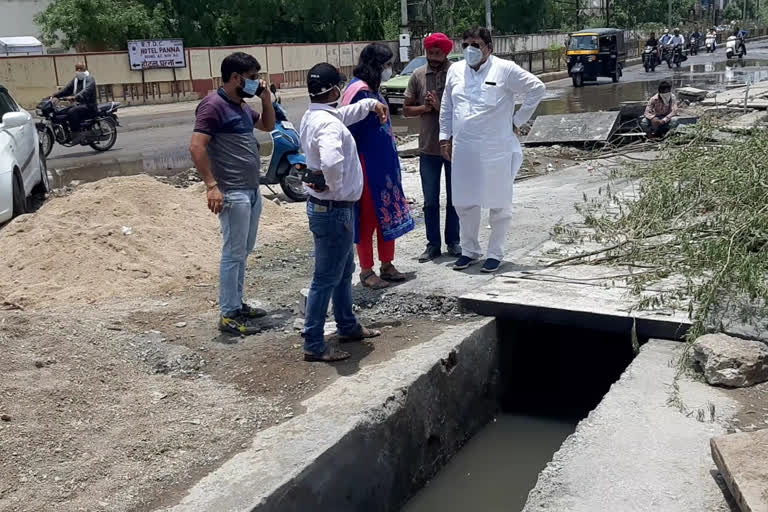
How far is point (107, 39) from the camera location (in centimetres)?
3186

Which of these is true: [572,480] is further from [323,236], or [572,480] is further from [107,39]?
[107,39]

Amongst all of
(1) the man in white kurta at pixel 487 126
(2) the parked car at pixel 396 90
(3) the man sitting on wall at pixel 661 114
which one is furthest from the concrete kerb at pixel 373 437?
→ (2) the parked car at pixel 396 90

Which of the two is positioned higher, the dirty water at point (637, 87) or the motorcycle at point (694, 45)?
the motorcycle at point (694, 45)

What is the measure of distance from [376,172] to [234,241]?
42.3 inches

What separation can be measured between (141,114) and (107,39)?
31.5 ft

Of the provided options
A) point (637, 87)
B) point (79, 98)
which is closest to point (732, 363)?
point (79, 98)

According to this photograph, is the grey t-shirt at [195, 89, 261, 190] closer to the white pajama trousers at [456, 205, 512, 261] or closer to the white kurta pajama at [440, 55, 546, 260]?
the white kurta pajama at [440, 55, 546, 260]

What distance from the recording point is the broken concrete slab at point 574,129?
12.1 metres

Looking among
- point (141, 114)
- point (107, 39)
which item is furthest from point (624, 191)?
point (107, 39)

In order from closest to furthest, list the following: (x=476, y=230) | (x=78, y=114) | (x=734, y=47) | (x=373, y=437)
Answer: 1. (x=373, y=437)
2. (x=476, y=230)
3. (x=78, y=114)
4. (x=734, y=47)

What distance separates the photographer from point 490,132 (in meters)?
5.74

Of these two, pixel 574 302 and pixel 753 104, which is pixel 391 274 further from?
pixel 753 104

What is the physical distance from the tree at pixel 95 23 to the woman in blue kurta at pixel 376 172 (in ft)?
94.8

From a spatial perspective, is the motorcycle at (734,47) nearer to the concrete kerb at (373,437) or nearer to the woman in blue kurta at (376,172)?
the woman in blue kurta at (376,172)
